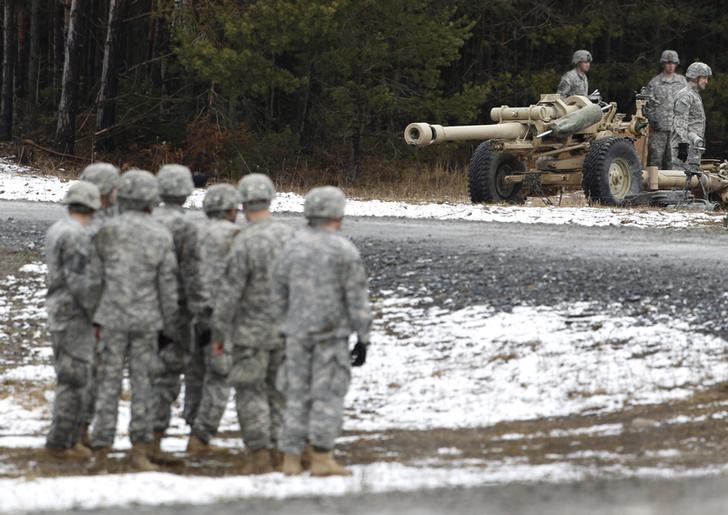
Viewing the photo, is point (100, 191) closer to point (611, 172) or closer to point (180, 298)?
point (180, 298)

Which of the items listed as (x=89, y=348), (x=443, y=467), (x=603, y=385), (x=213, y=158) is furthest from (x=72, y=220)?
(x=213, y=158)

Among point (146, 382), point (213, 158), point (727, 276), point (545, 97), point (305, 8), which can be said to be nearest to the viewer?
point (146, 382)

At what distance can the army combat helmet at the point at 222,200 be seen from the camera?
9977mm

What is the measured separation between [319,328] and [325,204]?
29.7 inches

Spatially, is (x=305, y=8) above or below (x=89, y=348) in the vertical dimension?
above

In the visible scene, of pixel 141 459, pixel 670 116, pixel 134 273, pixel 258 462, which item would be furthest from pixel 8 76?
pixel 258 462

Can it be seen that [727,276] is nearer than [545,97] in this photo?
Yes

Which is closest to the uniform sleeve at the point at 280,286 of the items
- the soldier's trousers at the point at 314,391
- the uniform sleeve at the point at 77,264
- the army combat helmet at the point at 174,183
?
the soldier's trousers at the point at 314,391

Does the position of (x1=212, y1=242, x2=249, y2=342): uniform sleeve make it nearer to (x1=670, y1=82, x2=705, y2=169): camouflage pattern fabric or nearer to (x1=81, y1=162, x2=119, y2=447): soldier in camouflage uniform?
(x1=81, y1=162, x2=119, y2=447): soldier in camouflage uniform

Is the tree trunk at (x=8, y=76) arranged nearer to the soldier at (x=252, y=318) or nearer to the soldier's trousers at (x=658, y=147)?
the soldier's trousers at (x=658, y=147)

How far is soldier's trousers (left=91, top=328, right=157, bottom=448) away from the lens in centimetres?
955

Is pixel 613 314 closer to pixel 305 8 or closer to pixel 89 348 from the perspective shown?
pixel 89 348

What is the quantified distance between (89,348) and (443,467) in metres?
2.56

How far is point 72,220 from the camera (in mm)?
9789
